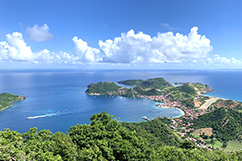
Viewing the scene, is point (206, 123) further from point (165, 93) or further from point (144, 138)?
point (165, 93)

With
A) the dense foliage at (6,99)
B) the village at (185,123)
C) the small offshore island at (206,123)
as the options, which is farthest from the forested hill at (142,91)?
the dense foliage at (6,99)

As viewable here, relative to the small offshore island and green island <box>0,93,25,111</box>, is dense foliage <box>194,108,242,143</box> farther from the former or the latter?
green island <box>0,93,25,111</box>

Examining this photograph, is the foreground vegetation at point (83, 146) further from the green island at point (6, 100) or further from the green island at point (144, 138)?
the green island at point (6, 100)

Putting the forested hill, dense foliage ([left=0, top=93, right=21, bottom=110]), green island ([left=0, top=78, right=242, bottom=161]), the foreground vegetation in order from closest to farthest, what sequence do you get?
the foreground vegetation, green island ([left=0, top=78, right=242, bottom=161]), dense foliage ([left=0, top=93, right=21, bottom=110]), the forested hill

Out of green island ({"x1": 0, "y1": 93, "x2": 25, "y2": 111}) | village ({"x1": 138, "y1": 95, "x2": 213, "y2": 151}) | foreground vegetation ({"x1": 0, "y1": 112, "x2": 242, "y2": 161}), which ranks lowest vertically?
village ({"x1": 138, "y1": 95, "x2": 213, "y2": 151})

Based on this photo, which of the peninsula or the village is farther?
the peninsula

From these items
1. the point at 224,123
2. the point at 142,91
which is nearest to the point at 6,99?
the point at 142,91

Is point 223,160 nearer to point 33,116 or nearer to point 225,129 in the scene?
point 225,129

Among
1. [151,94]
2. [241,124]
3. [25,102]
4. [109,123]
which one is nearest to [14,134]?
[109,123]

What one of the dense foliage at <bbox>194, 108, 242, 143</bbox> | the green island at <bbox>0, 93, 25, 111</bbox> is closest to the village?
the dense foliage at <bbox>194, 108, 242, 143</bbox>
